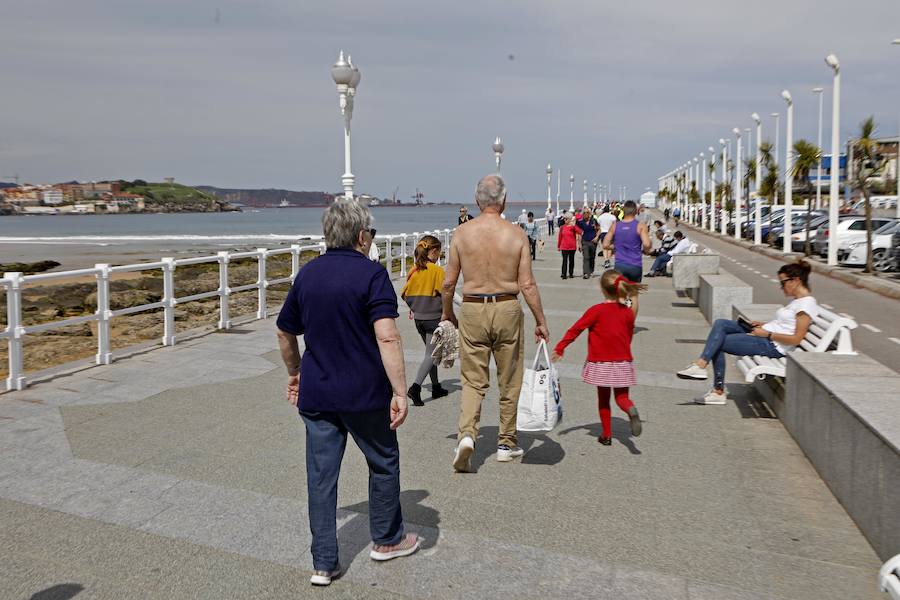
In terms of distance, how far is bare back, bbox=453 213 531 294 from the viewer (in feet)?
18.3

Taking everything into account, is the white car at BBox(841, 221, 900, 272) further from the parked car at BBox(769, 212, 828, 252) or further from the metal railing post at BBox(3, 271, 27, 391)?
the metal railing post at BBox(3, 271, 27, 391)

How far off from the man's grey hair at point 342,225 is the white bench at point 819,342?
14.1ft

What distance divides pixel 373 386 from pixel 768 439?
3875 mm

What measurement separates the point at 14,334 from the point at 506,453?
5.04 metres

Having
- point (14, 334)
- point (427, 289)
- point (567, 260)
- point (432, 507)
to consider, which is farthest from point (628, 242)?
point (567, 260)

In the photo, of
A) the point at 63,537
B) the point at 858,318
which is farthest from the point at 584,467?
the point at 858,318

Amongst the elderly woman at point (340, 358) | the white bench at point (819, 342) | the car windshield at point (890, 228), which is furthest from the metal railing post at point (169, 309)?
the car windshield at point (890, 228)

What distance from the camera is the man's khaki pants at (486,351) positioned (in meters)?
5.61

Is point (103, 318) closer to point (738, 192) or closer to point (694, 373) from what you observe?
point (694, 373)

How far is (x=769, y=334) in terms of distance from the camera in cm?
743

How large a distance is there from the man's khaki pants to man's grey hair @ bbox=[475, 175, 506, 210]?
65 centimetres

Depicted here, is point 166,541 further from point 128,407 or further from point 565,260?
point 565,260

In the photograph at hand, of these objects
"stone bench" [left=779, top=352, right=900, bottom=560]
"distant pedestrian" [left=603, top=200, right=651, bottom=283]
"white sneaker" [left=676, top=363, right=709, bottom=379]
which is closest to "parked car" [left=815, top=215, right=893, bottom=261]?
"distant pedestrian" [left=603, top=200, right=651, bottom=283]

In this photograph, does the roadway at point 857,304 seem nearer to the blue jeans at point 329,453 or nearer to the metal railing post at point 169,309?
the blue jeans at point 329,453
